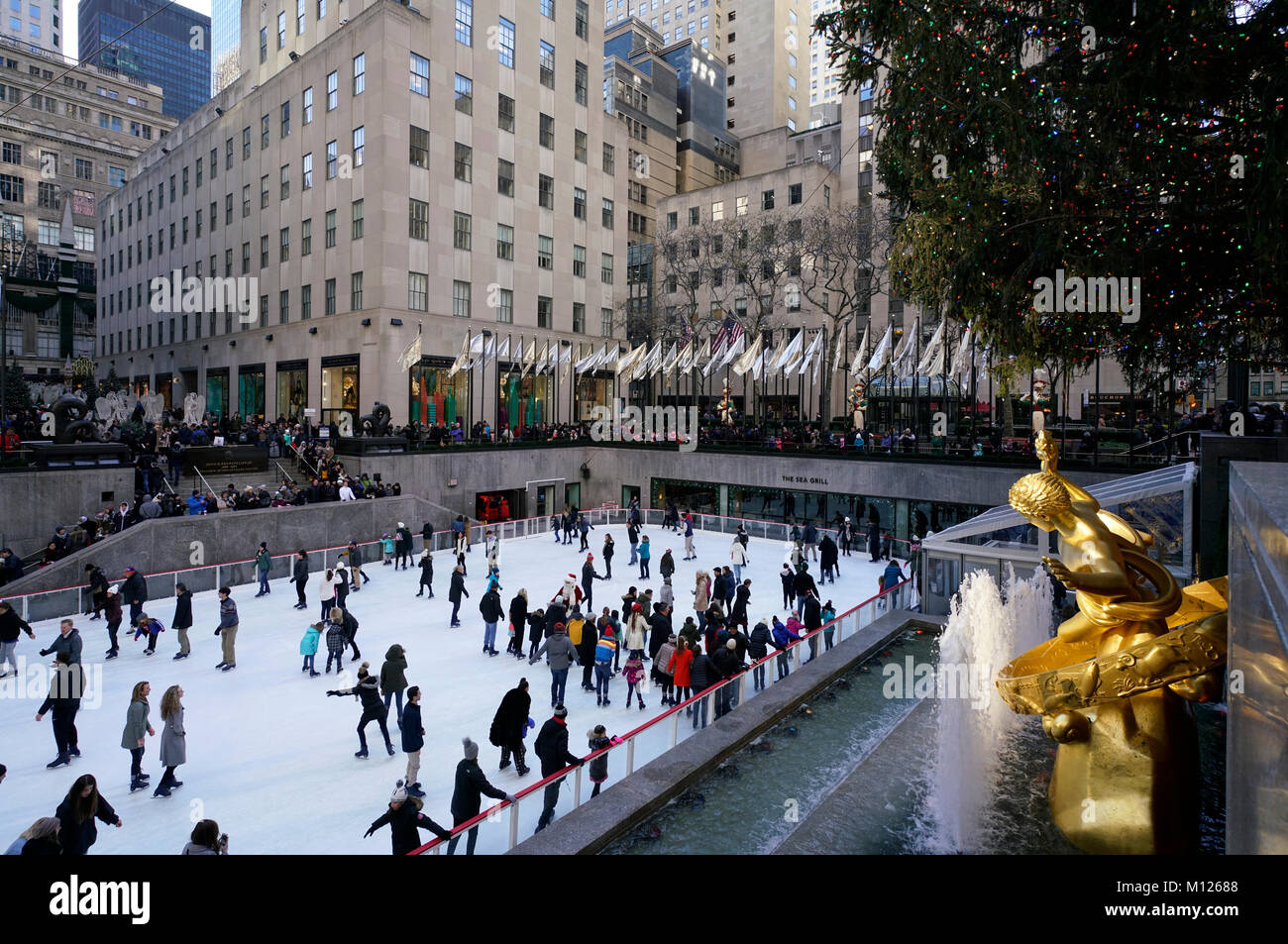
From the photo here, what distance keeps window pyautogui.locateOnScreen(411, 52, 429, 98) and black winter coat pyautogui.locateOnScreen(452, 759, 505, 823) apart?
37.6 metres

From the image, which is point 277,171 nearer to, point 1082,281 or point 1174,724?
point 1082,281

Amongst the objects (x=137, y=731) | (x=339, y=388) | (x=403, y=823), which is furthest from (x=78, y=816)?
(x=339, y=388)

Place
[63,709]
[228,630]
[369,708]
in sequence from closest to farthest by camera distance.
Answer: [63,709]
[369,708]
[228,630]

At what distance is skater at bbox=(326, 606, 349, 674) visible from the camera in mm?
12242

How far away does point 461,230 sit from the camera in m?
38.2

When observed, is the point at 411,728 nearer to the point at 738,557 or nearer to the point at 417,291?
the point at 738,557

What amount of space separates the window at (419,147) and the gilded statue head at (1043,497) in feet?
122

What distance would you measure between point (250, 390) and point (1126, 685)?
48.9 metres

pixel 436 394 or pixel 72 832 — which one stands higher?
pixel 436 394

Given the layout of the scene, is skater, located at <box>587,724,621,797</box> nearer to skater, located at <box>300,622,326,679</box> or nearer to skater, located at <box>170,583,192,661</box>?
skater, located at <box>300,622,326,679</box>

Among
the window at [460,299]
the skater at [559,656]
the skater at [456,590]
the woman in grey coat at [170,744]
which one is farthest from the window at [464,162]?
the woman in grey coat at [170,744]

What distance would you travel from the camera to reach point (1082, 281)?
9.90m

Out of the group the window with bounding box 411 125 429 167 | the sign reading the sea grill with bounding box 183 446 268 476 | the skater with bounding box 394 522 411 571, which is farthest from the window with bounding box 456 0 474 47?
the skater with bounding box 394 522 411 571
